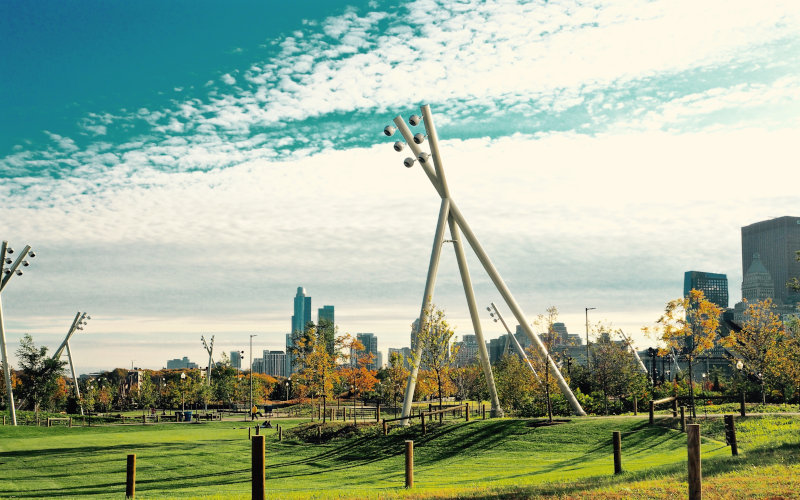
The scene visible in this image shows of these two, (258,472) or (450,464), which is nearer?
(258,472)

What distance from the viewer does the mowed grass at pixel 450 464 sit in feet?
43.5

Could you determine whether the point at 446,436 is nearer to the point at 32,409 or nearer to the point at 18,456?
the point at 18,456

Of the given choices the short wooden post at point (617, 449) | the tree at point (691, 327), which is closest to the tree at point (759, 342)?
the tree at point (691, 327)

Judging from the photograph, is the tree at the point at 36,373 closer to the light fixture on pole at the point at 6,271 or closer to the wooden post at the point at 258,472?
the light fixture on pole at the point at 6,271

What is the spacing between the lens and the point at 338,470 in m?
23.4

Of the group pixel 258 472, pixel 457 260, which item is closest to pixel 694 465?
pixel 258 472

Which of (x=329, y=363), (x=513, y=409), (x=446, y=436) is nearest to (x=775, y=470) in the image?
(x=446, y=436)

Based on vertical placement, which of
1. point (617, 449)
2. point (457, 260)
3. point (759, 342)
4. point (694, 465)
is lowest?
point (617, 449)

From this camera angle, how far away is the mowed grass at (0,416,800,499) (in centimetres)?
1326

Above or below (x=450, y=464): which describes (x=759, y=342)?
above

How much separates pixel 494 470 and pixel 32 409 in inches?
2578

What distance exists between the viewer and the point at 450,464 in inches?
888

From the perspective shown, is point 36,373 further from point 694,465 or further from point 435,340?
point 694,465

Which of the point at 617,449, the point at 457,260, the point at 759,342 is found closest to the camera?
the point at 617,449
